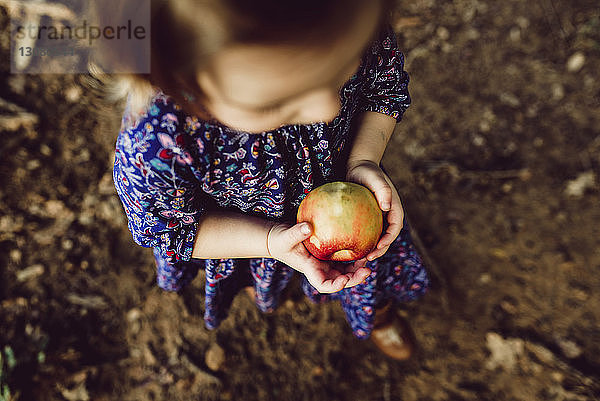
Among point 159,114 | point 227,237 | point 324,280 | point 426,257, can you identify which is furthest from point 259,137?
point 426,257

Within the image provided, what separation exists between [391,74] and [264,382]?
1.63 metres

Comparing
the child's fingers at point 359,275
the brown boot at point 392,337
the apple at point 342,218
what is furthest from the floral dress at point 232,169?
the brown boot at point 392,337

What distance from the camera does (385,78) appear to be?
4.22 ft

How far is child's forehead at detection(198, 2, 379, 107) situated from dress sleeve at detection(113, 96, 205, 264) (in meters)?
0.22

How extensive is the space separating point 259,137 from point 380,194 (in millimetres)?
411

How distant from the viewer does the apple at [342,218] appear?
44.5 inches

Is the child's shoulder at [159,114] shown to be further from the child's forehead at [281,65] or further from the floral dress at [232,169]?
the child's forehead at [281,65]

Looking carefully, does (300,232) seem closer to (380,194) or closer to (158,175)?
(380,194)

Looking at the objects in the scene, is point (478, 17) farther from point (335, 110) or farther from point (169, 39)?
point (169, 39)

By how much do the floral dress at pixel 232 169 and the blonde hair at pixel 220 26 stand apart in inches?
7.8

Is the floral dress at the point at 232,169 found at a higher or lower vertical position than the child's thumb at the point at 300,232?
higher

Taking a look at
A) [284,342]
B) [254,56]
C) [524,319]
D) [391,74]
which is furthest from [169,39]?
[524,319]

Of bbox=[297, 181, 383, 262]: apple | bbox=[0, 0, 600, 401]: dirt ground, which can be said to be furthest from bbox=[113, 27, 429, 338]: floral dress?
bbox=[0, 0, 600, 401]: dirt ground

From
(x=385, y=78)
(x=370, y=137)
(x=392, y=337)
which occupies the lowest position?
(x=392, y=337)
